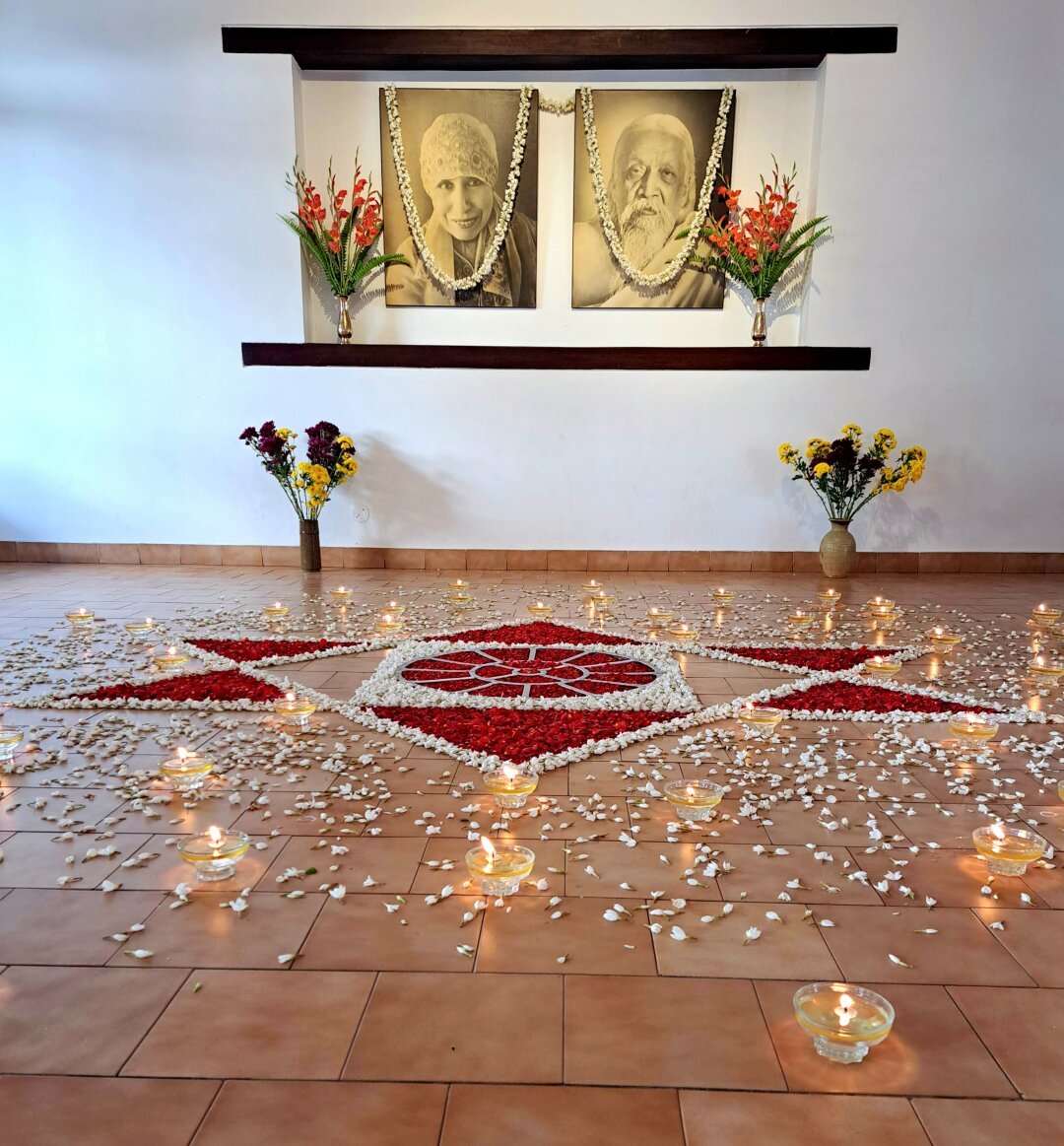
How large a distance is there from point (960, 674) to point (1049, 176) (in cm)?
411

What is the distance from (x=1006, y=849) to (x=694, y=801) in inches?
25.7

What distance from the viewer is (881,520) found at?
18.9 ft

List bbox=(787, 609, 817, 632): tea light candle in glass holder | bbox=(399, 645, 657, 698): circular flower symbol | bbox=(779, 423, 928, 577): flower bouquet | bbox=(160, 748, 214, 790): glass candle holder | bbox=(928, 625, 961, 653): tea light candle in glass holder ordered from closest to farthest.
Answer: bbox=(160, 748, 214, 790): glass candle holder < bbox=(399, 645, 657, 698): circular flower symbol < bbox=(928, 625, 961, 653): tea light candle in glass holder < bbox=(787, 609, 817, 632): tea light candle in glass holder < bbox=(779, 423, 928, 577): flower bouquet

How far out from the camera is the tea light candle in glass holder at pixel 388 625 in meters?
3.91

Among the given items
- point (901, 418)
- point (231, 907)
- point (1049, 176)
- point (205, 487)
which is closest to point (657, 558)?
point (901, 418)

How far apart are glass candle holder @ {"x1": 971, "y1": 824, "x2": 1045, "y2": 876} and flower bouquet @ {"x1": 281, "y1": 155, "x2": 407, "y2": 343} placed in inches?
201

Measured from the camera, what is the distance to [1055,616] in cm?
427

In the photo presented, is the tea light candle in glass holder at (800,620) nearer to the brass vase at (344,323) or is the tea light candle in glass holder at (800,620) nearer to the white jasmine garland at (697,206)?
the white jasmine garland at (697,206)

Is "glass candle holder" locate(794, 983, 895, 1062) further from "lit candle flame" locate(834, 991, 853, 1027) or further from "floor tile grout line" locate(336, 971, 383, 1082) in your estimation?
"floor tile grout line" locate(336, 971, 383, 1082)

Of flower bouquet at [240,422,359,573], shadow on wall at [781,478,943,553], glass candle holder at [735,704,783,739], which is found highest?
flower bouquet at [240,422,359,573]

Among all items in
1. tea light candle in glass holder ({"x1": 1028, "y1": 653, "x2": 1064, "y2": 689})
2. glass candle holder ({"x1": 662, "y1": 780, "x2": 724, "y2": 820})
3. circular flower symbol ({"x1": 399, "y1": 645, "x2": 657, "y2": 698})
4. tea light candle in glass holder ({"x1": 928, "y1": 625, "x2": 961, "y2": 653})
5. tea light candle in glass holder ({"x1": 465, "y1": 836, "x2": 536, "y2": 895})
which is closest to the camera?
tea light candle in glass holder ({"x1": 465, "y1": 836, "x2": 536, "y2": 895})

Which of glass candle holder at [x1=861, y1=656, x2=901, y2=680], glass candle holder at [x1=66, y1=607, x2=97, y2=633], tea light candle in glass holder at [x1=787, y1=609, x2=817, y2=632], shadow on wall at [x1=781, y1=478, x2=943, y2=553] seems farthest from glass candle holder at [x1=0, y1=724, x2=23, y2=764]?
shadow on wall at [x1=781, y1=478, x2=943, y2=553]

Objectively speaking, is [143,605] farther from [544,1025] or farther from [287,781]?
[544,1025]

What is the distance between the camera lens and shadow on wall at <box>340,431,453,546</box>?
5.80 m
